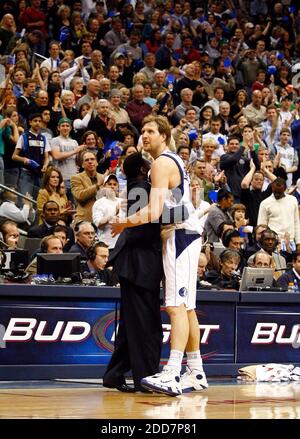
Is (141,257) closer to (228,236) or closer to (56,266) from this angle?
(56,266)

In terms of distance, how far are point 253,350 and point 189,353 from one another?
2.51m

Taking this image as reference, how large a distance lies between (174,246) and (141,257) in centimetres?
29

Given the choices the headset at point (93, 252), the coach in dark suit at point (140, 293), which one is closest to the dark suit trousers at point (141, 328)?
the coach in dark suit at point (140, 293)

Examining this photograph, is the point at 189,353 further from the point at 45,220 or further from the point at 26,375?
the point at 45,220

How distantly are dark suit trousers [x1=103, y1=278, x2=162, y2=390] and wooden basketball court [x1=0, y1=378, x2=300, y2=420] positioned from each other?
0.80ft

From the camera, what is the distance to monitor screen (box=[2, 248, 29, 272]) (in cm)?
1057

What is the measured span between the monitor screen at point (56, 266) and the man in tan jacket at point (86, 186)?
380cm

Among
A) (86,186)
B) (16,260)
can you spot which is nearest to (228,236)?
(86,186)

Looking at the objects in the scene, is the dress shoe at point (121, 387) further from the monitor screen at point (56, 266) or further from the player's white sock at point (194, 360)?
the monitor screen at point (56, 266)

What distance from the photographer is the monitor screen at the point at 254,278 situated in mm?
11336

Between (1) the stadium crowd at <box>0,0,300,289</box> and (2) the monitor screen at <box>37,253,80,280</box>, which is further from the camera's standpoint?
(1) the stadium crowd at <box>0,0,300,289</box>

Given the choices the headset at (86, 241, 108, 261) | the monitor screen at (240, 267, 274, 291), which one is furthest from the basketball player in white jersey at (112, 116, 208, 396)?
the headset at (86, 241, 108, 261)

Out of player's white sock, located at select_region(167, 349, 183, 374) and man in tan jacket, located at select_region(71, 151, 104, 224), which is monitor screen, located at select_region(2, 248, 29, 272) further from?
man in tan jacket, located at select_region(71, 151, 104, 224)

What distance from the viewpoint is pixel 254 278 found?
1139 cm
